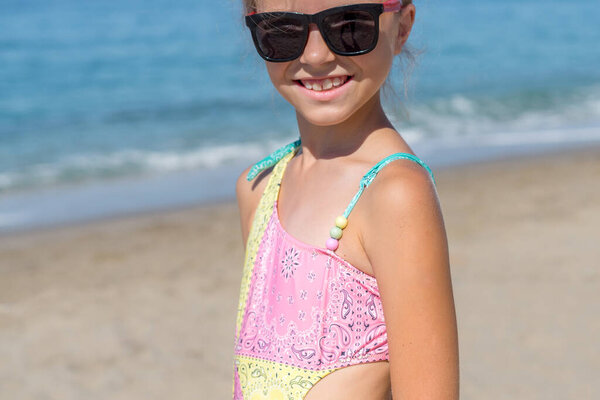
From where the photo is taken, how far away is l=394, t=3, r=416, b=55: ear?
5.65ft

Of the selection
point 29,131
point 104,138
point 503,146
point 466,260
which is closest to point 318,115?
point 466,260

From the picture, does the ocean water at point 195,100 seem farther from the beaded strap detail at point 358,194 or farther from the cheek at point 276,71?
the beaded strap detail at point 358,194

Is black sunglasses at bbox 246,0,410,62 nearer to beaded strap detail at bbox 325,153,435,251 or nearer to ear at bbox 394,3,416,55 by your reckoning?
ear at bbox 394,3,416,55

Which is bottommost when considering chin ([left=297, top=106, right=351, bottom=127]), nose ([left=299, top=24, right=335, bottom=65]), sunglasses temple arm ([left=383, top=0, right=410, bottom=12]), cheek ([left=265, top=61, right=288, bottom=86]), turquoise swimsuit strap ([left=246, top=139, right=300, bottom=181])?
turquoise swimsuit strap ([left=246, top=139, right=300, bottom=181])

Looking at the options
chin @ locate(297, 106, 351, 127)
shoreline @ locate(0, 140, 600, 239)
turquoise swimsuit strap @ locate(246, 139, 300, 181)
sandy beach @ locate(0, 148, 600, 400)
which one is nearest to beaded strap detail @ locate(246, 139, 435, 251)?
chin @ locate(297, 106, 351, 127)

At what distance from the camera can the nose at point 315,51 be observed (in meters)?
1.58

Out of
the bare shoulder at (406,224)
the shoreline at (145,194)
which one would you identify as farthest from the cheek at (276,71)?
the shoreline at (145,194)

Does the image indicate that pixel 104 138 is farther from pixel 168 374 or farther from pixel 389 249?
pixel 389 249

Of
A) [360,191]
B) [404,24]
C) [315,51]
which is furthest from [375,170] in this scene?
[404,24]

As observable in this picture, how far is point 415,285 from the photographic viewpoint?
1364mm

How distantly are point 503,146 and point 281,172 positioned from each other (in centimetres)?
891

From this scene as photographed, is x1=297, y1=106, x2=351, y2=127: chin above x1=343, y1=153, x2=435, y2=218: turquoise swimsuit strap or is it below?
above

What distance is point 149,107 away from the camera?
13.5 metres

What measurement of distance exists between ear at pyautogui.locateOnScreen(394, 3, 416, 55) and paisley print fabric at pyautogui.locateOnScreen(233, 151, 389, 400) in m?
0.47
